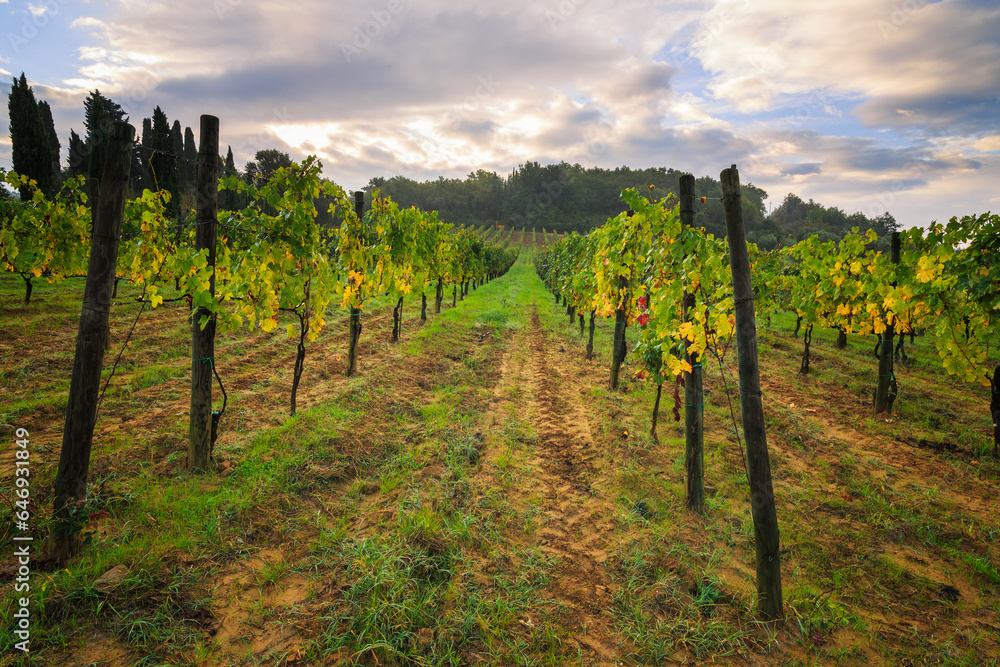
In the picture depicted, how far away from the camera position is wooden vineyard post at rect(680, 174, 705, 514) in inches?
178

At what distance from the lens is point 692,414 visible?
4590 millimetres

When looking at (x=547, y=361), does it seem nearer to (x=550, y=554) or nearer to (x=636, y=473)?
(x=636, y=473)

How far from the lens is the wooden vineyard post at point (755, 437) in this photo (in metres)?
3.11

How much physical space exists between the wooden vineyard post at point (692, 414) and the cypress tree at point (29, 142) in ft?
160

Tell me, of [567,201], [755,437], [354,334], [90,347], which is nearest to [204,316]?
[90,347]

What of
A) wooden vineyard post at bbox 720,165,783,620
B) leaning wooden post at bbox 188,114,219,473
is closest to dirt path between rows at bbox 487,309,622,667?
Result: wooden vineyard post at bbox 720,165,783,620

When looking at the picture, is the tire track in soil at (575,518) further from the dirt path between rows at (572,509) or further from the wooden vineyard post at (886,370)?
the wooden vineyard post at (886,370)

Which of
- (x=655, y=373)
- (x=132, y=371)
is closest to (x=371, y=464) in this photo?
(x=655, y=373)

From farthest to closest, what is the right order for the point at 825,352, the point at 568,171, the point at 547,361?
the point at 568,171
the point at 825,352
the point at 547,361

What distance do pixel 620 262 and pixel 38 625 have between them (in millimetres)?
6939

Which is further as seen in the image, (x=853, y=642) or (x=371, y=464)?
(x=371, y=464)

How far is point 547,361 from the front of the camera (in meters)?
10.9

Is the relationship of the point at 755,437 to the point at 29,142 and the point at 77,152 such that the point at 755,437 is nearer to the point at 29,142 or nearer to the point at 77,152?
the point at 29,142

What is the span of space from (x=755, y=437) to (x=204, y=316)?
535 centimetres
